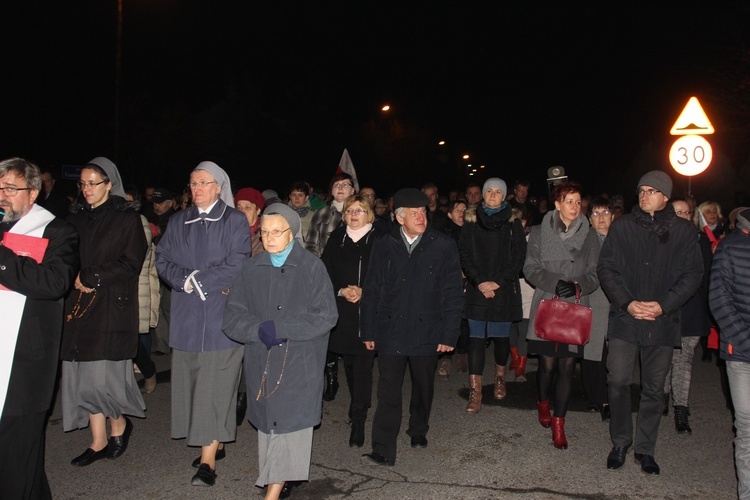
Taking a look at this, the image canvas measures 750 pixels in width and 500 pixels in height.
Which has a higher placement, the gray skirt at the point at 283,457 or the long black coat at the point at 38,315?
the long black coat at the point at 38,315

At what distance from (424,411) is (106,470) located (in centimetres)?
265

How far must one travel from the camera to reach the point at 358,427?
5926mm

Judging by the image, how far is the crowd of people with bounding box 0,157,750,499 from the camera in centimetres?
421

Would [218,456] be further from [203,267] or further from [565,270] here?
[565,270]

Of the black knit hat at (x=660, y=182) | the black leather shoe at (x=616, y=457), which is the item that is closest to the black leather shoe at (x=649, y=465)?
the black leather shoe at (x=616, y=457)

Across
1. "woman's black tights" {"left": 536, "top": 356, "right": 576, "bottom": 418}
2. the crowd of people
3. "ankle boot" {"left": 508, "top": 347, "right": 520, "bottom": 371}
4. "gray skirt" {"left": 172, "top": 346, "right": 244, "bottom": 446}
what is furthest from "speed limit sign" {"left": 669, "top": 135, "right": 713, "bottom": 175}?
"gray skirt" {"left": 172, "top": 346, "right": 244, "bottom": 446}

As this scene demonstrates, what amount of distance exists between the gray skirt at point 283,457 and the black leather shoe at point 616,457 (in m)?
2.52

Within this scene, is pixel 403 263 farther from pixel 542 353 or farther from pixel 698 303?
pixel 698 303

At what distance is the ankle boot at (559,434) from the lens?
5.81 m

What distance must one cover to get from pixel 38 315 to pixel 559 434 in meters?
4.26

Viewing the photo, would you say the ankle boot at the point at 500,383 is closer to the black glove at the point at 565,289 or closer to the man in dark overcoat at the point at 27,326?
the black glove at the point at 565,289

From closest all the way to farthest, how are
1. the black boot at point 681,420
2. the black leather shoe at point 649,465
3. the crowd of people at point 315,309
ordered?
1. the crowd of people at point 315,309
2. the black leather shoe at point 649,465
3. the black boot at point 681,420

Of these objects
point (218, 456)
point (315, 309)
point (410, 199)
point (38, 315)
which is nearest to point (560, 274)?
point (410, 199)

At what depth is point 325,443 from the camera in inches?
235
